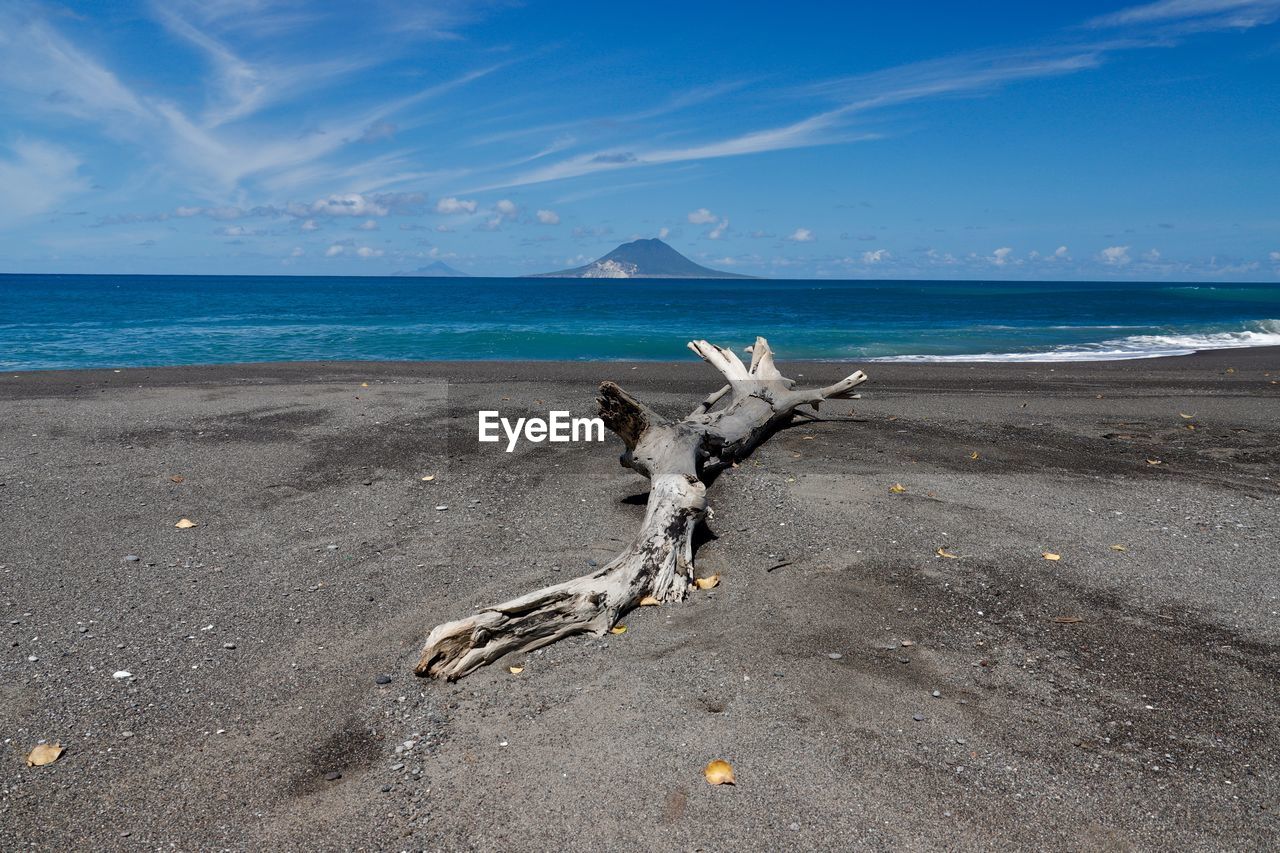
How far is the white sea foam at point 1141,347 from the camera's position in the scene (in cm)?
2450

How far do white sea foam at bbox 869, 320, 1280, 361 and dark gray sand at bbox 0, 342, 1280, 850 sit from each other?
1601 cm

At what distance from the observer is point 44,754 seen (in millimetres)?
3602

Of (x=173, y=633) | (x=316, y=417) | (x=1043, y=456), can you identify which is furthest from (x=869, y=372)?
(x=173, y=633)

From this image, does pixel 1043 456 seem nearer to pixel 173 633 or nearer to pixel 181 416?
pixel 173 633

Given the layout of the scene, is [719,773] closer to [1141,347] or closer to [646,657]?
[646,657]

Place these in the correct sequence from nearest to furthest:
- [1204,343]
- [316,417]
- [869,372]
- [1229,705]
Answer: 1. [1229,705]
2. [316,417]
3. [869,372]
4. [1204,343]

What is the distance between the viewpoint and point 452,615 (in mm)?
5078

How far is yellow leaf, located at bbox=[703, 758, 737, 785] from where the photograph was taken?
3.43m

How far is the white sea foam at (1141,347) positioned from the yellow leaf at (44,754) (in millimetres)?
23085

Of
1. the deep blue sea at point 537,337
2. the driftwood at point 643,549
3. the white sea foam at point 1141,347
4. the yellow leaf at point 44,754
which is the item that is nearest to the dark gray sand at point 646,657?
the yellow leaf at point 44,754

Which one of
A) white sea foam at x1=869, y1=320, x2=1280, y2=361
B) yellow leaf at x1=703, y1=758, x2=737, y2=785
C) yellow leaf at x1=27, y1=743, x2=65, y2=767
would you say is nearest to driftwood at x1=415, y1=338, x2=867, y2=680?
yellow leaf at x1=703, y1=758, x2=737, y2=785

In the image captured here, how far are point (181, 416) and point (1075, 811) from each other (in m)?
11.4

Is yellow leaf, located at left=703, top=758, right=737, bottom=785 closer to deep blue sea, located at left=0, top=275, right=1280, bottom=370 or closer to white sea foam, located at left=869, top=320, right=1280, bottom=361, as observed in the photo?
deep blue sea, located at left=0, top=275, right=1280, bottom=370

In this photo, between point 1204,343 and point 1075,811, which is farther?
point 1204,343
